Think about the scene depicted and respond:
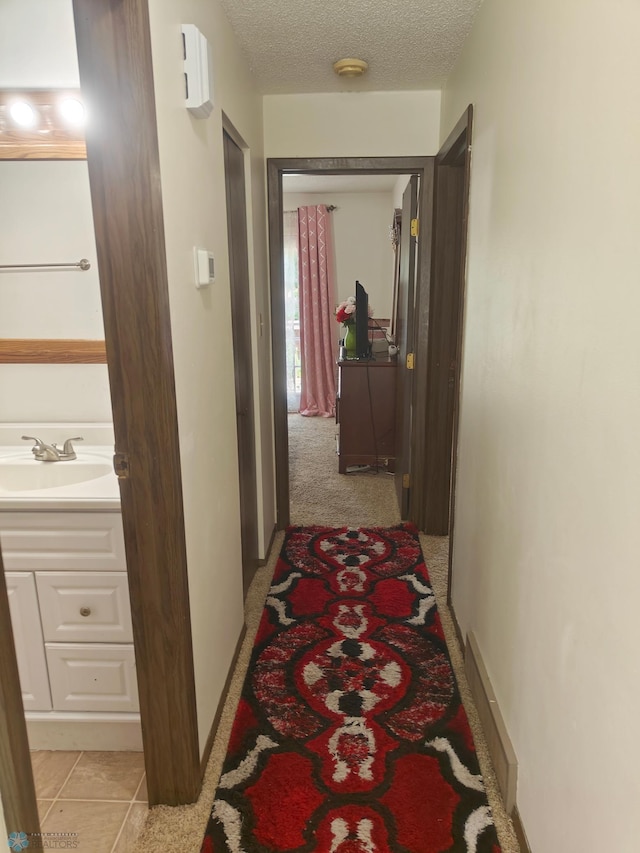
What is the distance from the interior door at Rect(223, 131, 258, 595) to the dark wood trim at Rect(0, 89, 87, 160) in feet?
1.91

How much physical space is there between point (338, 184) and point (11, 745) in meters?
5.80

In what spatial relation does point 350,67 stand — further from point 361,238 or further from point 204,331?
point 361,238

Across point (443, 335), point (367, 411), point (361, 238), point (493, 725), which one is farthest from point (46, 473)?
point (361, 238)

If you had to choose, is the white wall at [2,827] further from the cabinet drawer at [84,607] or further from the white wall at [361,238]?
the white wall at [361,238]

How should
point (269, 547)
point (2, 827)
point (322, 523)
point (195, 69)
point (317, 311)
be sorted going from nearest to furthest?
point (2, 827) < point (195, 69) < point (269, 547) < point (322, 523) < point (317, 311)

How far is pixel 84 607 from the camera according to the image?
5.91 ft

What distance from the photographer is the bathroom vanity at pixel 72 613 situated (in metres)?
1.73

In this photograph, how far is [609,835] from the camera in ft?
3.24

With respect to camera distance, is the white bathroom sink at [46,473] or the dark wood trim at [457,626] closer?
the white bathroom sink at [46,473]

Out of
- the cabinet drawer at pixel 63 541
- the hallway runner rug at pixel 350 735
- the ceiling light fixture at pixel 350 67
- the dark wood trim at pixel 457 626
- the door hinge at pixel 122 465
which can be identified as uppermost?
the ceiling light fixture at pixel 350 67

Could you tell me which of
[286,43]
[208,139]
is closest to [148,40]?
[208,139]

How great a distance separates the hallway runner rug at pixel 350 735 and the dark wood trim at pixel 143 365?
0.23m

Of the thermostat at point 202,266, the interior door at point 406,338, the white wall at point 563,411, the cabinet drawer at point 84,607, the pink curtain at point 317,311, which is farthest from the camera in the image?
the pink curtain at point 317,311

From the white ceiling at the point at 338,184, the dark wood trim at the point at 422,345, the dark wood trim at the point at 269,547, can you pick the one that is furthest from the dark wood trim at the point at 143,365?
the white ceiling at the point at 338,184
